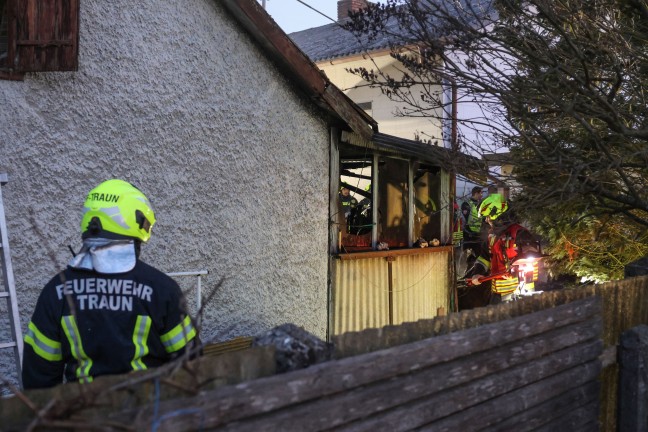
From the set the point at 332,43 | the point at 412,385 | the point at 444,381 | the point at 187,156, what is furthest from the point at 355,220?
the point at 332,43

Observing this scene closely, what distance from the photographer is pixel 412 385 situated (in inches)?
115

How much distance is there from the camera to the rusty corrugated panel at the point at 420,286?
9.07 metres

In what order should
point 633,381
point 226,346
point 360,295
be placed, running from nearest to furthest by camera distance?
1. point 633,381
2. point 226,346
3. point 360,295

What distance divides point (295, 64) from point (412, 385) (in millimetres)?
4599

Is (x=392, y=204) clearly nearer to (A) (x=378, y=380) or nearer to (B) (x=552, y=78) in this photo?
(B) (x=552, y=78)

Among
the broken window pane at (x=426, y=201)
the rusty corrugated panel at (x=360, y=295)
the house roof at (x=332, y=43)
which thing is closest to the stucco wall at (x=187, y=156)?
the rusty corrugated panel at (x=360, y=295)

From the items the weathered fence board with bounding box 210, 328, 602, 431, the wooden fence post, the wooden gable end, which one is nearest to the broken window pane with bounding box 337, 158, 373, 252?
the wooden gable end

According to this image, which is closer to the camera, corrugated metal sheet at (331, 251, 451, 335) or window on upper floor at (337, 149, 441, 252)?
corrugated metal sheet at (331, 251, 451, 335)

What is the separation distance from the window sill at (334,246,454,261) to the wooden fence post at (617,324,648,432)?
3.63 metres

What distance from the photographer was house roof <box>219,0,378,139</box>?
6535 mm

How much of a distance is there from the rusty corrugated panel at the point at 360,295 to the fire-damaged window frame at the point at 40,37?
3.87 meters

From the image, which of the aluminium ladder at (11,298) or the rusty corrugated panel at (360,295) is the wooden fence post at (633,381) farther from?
the aluminium ladder at (11,298)

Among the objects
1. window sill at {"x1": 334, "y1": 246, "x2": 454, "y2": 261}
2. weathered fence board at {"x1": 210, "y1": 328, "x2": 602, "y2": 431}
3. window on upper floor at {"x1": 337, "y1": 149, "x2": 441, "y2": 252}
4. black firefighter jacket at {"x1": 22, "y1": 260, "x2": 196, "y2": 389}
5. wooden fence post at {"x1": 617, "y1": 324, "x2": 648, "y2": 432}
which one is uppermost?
window on upper floor at {"x1": 337, "y1": 149, "x2": 441, "y2": 252}

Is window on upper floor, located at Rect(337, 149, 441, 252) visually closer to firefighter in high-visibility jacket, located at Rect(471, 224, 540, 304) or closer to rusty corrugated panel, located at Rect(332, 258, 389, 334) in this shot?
rusty corrugated panel, located at Rect(332, 258, 389, 334)
